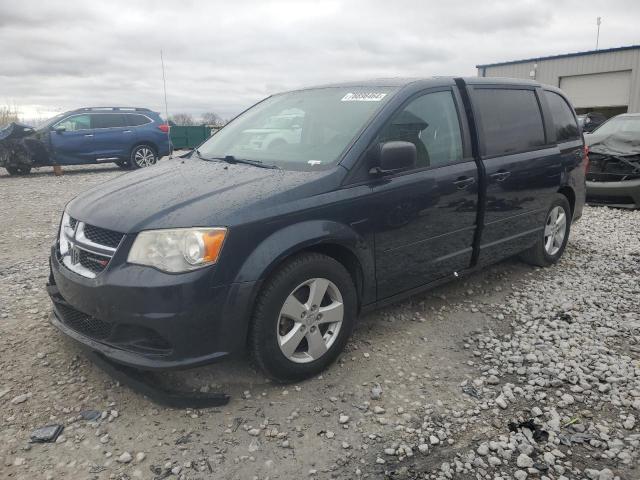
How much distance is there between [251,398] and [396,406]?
82 centimetres

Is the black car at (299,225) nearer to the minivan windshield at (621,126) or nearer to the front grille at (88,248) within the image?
the front grille at (88,248)

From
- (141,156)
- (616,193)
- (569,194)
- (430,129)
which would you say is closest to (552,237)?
(569,194)

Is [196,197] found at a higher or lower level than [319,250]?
higher

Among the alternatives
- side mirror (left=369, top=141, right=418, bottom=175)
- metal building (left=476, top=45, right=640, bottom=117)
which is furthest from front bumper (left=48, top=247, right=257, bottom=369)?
metal building (left=476, top=45, right=640, bottom=117)

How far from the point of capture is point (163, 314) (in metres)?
2.59

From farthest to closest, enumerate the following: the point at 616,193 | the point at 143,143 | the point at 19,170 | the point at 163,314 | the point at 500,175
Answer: the point at 143,143, the point at 19,170, the point at 616,193, the point at 500,175, the point at 163,314

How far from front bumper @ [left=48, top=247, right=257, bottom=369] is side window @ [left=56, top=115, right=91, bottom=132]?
1245cm

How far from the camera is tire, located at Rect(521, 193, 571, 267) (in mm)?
5043

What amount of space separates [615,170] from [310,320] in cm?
719

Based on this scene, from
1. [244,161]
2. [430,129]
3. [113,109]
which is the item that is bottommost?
[244,161]

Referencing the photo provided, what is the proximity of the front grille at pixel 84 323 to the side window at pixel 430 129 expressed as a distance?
2.00 metres

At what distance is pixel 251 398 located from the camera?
2949 millimetres

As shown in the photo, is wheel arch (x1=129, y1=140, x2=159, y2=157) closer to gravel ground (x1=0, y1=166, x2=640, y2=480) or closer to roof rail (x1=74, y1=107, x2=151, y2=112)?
roof rail (x1=74, y1=107, x2=151, y2=112)

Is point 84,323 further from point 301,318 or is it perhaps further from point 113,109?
point 113,109
